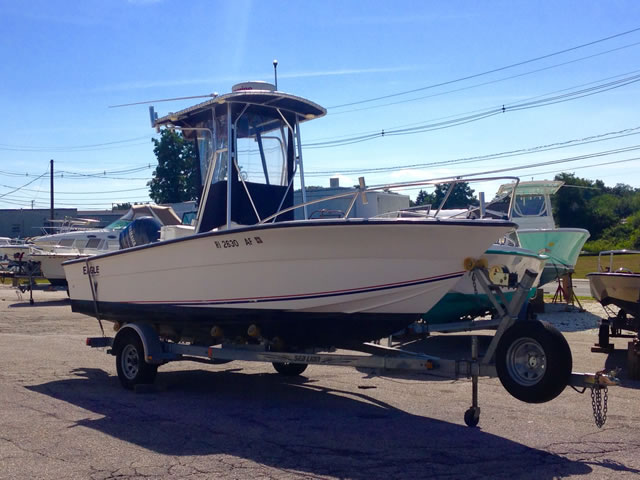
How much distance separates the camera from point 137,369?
26.7 feet

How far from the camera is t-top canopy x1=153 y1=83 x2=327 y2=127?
28.2 feet

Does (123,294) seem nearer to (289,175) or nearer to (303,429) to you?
(289,175)

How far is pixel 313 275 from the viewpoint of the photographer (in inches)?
264

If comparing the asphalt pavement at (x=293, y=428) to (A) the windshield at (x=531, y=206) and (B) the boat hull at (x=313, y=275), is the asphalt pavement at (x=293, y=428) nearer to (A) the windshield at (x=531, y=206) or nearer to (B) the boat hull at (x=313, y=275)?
(B) the boat hull at (x=313, y=275)

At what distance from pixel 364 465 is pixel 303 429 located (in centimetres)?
121

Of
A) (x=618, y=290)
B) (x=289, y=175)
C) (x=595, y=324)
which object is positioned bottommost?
(x=595, y=324)

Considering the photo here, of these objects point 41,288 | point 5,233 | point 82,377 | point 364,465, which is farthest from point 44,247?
point 5,233

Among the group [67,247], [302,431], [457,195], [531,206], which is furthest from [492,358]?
[67,247]

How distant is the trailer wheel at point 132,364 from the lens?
807 cm

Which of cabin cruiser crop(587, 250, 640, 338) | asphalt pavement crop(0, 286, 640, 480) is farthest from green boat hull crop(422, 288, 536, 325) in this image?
asphalt pavement crop(0, 286, 640, 480)

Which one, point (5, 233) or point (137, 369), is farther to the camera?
point (5, 233)

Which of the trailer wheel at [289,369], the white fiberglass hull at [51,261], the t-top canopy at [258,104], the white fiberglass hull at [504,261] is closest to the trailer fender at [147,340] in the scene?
the trailer wheel at [289,369]

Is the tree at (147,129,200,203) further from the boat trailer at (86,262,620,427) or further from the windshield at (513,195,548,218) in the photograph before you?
the boat trailer at (86,262,620,427)

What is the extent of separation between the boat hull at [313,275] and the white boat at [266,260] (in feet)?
0.04
